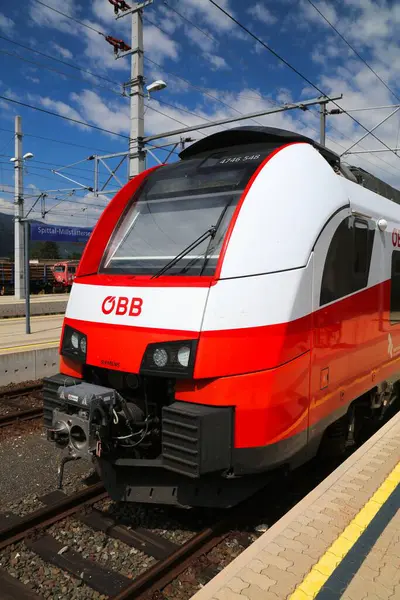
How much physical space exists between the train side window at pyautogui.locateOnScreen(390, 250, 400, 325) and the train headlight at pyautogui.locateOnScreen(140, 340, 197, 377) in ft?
9.34

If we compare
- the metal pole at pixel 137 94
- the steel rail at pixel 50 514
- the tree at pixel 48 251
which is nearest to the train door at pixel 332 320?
the steel rail at pixel 50 514

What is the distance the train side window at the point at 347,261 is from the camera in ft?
12.0

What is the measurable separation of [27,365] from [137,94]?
22.8 feet

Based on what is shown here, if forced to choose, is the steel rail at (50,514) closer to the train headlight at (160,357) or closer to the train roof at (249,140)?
the train headlight at (160,357)

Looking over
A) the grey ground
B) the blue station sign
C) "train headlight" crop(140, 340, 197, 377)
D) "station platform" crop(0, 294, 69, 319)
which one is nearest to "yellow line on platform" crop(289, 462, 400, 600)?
"train headlight" crop(140, 340, 197, 377)

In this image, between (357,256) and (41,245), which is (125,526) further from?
(41,245)

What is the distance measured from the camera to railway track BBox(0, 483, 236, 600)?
10.4 ft

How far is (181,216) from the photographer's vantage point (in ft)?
13.1

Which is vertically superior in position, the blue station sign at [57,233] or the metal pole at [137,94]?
the metal pole at [137,94]

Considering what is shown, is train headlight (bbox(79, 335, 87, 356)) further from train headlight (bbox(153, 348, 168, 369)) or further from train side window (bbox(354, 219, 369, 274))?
train side window (bbox(354, 219, 369, 274))

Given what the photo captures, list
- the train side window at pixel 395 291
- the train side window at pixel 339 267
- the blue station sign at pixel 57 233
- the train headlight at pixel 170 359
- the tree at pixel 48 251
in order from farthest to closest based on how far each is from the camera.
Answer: the tree at pixel 48 251
the blue station sign at pixel 57 233
the train side window at pixel 395 291
the train side window at pixel 339 267
the train headlight at pixel 170 359

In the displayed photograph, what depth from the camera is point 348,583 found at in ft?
8.18

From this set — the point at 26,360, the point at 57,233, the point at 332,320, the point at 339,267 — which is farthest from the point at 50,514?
the point at 57,233

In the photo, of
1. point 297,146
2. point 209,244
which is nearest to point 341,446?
point 209,244
